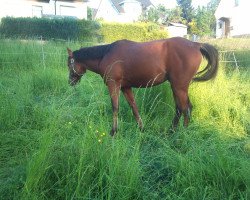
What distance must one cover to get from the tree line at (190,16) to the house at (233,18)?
7.96 meters

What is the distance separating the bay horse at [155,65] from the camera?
4715 millimetres

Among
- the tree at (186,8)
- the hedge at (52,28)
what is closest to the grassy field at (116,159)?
the hedge at (52,28)

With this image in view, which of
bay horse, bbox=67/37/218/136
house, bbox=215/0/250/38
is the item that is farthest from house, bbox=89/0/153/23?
bay horse, bbox=67/37/218/136

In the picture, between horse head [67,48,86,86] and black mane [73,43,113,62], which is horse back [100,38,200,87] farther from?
horse head [67,48,86,86]

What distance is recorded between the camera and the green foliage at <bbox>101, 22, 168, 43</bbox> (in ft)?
77.8

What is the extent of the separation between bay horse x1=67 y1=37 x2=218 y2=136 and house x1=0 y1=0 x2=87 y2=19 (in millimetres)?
17731

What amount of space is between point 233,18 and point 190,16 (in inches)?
1133

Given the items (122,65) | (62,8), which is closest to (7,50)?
(122,65)

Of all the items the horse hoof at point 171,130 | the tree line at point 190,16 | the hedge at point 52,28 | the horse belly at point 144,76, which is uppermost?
the tree line at point 190,16

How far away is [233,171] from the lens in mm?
2758

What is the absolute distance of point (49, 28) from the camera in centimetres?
1877

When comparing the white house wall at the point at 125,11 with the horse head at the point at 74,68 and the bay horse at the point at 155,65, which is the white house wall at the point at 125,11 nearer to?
the horse head at the point at 74,68

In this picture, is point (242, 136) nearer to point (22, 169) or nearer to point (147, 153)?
point (147, 153)

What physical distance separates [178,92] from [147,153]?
5.12 feet
